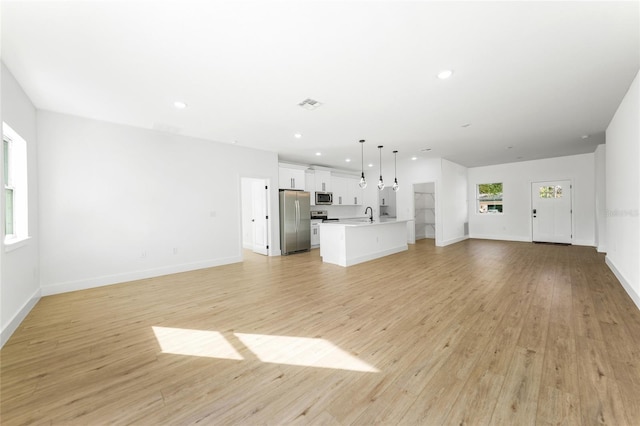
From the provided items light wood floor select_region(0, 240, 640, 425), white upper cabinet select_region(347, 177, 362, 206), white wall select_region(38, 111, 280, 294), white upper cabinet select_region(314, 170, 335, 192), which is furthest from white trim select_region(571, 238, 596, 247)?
white wall select_region(38, 111, 280, 294)

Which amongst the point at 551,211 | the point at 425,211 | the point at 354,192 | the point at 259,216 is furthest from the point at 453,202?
the point at 259,216

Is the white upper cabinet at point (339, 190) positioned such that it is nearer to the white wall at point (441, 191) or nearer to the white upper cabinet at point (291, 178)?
the white upper cabinet at point (291, 178)

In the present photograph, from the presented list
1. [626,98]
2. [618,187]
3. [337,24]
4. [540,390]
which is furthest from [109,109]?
[618,187]

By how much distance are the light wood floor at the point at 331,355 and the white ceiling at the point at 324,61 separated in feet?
9.11

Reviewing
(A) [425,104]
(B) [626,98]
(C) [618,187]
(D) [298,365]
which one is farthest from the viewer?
(C) [618,187]

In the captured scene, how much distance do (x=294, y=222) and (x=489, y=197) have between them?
7435 mm

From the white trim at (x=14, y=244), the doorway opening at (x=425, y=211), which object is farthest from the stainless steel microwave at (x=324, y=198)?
the white trim at (x=14, y=244)

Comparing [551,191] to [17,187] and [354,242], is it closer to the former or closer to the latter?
[354,242]

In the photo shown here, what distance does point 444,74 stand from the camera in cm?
295

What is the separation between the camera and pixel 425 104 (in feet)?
12.6

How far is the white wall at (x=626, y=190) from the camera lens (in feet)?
10.6

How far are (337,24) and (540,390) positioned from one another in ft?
10.2

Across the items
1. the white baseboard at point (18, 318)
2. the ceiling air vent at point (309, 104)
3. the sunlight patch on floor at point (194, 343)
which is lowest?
the sunlight patch on floor at point (194, 343)

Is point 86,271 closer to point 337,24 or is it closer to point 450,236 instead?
point 337,24
